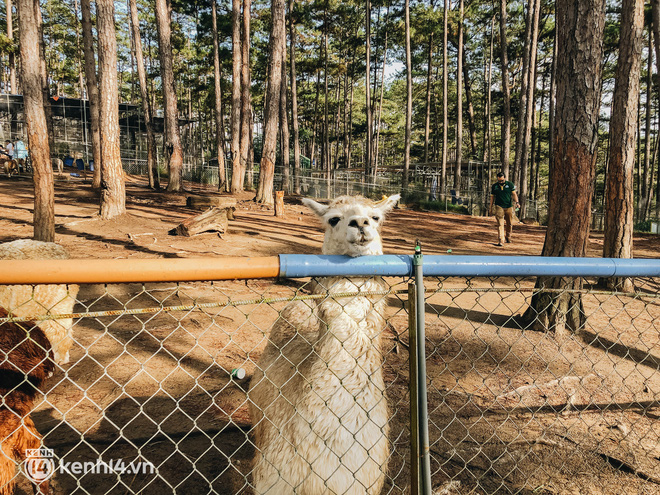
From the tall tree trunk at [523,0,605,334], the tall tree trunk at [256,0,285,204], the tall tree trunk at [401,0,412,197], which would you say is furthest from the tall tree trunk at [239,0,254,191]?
the tall tree trunk at [523,0,605,334]

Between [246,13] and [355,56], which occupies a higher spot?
[355,56]

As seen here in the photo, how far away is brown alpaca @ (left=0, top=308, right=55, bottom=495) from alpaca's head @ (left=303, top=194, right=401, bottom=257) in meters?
1.78

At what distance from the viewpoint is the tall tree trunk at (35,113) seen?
7250 mm

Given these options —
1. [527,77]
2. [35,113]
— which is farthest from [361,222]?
[527,77]

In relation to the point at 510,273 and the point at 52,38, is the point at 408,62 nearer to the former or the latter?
the point at 510,273

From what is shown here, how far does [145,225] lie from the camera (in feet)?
36.3

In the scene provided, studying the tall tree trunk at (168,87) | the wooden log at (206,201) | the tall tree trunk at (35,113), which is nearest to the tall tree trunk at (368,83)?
the tall tree trunk at (168,87)

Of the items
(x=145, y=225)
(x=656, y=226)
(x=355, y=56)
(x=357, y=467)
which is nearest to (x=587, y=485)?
(x=357, y=467)

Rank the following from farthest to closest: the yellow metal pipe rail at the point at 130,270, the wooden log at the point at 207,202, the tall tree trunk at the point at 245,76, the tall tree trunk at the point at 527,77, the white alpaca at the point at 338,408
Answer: the tall tree trunk at the point at 527,77 → the tall tree trunk at the point at 245,76 → the wooden log at the point at 207,202 → the white alpaca at the point at 338,408 → the yellow metal pipe rail at the point at 130,270

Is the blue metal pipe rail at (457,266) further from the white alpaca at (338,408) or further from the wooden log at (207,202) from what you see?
the wooden log at (207,202)

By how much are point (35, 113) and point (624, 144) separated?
1061cm

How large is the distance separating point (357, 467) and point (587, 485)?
2088 mm

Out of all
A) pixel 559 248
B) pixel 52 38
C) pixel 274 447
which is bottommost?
pixel 274 447

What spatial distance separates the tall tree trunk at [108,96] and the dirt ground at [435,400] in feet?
10.2
